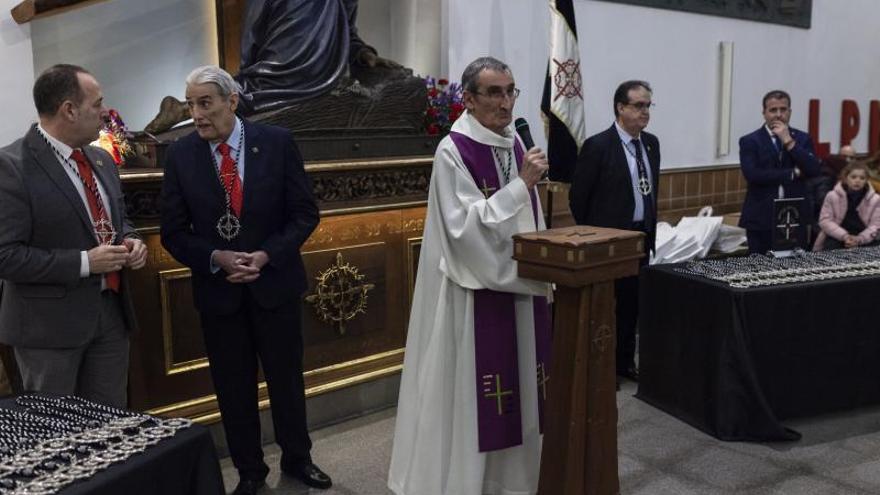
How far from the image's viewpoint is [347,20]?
14.3ft

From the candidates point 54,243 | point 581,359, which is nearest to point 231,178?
point 54,243

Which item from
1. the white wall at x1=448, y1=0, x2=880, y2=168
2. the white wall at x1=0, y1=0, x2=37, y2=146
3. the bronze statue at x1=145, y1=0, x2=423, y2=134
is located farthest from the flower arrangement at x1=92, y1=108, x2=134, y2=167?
the white wall at x1=448, y1=0, x2=880, y2=168

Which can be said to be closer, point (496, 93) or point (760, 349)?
point (496, 93)

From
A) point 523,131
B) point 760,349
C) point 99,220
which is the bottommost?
point 760,349

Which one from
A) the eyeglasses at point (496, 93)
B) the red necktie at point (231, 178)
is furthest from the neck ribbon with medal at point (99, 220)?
the eyeglasses at point (496, 93)

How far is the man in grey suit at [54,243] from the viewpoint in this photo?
2510mm

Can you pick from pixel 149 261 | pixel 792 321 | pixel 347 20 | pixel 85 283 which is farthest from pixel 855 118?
pixel 85 283

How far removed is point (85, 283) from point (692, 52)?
5708 millimetres

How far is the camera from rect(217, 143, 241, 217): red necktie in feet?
9.97

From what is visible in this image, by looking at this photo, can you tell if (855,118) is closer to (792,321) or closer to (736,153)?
(736,153)

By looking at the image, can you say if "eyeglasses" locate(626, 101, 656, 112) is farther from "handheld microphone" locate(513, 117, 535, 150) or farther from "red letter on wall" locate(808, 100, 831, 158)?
"red letter on wall" locate(808, 100, 831, 158)

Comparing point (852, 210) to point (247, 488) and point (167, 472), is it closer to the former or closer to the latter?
point (247, 488)

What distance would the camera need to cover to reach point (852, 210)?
→ 561 cm

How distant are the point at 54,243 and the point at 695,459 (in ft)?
9.21
